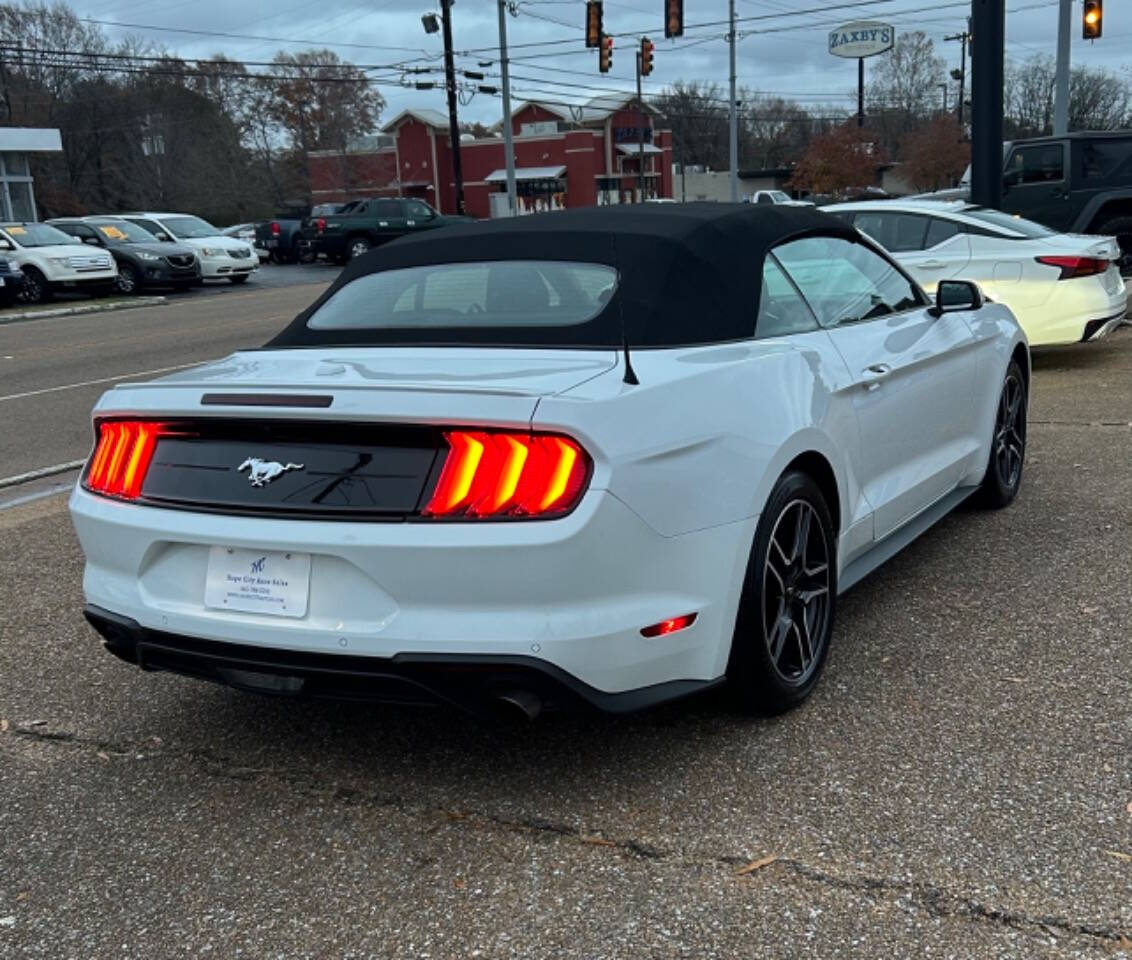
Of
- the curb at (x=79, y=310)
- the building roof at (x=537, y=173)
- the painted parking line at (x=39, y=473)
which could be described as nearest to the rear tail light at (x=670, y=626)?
the painted parking line at (x=39, y=473)

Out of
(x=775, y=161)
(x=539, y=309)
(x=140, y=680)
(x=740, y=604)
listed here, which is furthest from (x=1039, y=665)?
(x=775, y=161)

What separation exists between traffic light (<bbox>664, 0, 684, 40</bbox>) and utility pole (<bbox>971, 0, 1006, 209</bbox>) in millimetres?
14285

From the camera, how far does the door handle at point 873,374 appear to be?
4051 mm

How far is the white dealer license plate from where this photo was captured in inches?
119

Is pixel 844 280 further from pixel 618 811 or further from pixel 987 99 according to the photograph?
pixel 987 99

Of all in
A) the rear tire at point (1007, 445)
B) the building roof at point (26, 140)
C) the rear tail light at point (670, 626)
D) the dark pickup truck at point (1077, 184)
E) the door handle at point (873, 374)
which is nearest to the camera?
the rear tail light at point (670, 626)

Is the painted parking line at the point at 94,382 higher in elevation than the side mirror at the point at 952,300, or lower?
lower

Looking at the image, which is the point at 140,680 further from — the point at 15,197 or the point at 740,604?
the point at 15,197

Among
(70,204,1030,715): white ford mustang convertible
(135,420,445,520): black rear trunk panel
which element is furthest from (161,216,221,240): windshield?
(135,420,445,520): black rear trunk panel

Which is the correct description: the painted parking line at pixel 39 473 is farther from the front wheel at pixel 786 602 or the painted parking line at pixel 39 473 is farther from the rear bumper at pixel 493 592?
the front wheel at pixel 786 602

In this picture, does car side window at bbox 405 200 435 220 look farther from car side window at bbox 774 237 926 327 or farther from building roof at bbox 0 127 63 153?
car side window at bbox 774 237 926 327

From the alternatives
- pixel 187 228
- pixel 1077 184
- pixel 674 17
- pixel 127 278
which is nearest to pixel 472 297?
pixel 1077 184

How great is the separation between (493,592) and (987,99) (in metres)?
12.6

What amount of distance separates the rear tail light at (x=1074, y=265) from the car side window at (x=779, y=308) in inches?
258
